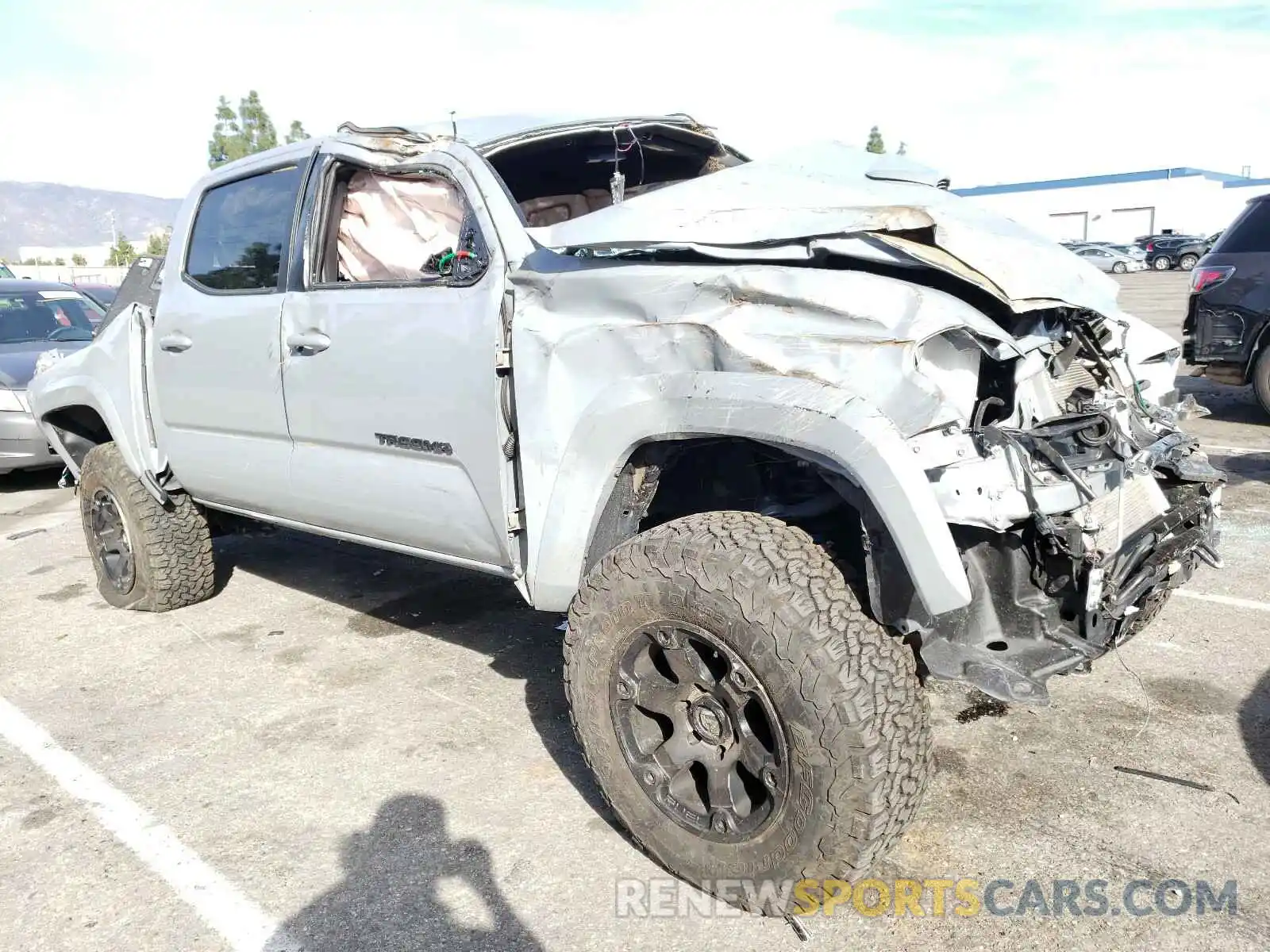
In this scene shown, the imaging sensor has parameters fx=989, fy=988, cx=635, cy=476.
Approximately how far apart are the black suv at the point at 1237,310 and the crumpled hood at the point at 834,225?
583 cm

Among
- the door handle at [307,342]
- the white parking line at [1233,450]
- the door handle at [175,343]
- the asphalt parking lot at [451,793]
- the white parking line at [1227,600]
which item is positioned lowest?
the white parking line at [1233,450]

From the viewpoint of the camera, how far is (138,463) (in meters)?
4.55

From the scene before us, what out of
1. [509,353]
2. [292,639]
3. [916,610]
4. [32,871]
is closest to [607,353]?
[509,353]

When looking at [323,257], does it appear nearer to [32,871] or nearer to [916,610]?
[32,871]

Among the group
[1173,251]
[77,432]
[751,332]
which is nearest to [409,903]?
[751,332]

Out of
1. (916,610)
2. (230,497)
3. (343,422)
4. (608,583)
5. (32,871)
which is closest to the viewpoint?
(916,610)

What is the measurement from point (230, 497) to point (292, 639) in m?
0.77

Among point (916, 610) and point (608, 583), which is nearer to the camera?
point (916, 610)

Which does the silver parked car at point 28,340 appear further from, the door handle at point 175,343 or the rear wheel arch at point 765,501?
the rear wheel arch at point 765,501

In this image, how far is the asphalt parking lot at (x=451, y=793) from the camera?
252cm

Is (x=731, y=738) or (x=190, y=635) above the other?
(x=731, y=738)

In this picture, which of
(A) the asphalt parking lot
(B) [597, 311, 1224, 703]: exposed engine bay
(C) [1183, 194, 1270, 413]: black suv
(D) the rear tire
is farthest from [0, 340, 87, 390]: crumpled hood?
(D) the rear tire

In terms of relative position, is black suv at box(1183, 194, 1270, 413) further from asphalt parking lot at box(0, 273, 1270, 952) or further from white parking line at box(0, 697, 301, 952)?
white parking line at box(0, 697, 301, 952)

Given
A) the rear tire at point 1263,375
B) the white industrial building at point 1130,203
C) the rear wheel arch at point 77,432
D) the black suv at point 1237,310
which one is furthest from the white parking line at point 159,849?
the white industrial building at point 1130,203
